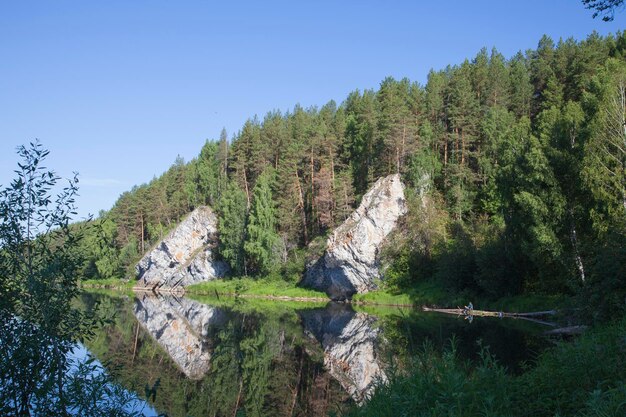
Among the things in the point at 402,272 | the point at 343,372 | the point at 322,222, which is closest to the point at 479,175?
the point at 402,272

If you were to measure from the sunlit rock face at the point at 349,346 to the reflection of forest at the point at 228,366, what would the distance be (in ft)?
1.96


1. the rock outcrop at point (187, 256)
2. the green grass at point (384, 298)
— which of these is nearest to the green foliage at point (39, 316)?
the green grass at point (384, 298)

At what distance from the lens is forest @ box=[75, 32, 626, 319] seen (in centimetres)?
3034

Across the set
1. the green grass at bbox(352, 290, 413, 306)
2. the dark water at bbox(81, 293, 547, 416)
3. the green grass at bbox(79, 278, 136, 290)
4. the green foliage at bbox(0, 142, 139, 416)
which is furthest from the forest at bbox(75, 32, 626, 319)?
the green foliage at bbox(0, 142, 139, 416)

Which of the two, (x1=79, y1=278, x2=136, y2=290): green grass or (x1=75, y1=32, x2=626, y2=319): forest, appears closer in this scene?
(x1=75, y1=32, x2=626, y2=319): forest

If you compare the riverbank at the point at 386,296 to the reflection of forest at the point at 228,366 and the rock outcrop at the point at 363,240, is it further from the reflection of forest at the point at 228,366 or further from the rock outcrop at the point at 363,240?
the reflection of forest at the point at 228,366

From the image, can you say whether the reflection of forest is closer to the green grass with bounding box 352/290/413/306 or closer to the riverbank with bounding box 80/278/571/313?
the riverbank with bounding box 80/278/571/313

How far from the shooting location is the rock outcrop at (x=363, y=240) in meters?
54.2

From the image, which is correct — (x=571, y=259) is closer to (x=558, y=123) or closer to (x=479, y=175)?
(x=558, y=123)

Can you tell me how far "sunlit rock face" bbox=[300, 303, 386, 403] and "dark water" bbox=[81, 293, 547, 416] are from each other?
6 centimetres

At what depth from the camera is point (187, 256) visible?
264 feet

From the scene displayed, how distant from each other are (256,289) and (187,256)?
20811 millimetres

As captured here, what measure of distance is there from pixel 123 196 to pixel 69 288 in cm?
9954

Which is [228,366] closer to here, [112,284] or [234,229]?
[234,229]
